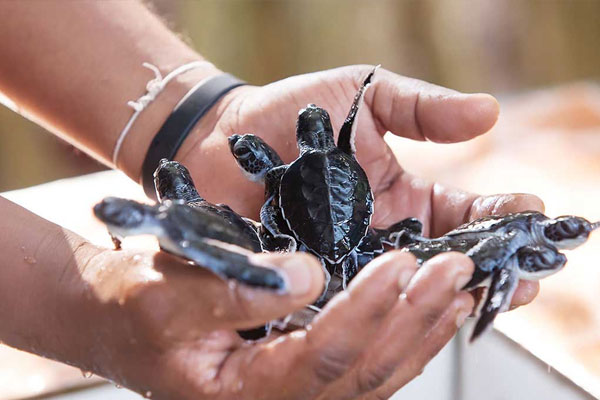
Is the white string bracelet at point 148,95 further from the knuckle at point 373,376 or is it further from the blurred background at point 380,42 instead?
the blurred background at point 380,42

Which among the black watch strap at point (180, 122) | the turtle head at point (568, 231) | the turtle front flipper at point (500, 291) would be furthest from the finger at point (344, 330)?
the black watch strap at point (180, 122)

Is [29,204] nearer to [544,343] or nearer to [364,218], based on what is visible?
[364,218]

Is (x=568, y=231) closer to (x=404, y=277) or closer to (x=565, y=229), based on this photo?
(x=565, y=229)

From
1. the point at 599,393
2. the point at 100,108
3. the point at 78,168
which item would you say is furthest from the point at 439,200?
the point at 78,168

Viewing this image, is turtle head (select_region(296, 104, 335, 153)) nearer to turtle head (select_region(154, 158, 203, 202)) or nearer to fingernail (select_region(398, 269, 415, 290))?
turtle head (select_region(154, 158, 203, 202))

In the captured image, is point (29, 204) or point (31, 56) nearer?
point (31, 56)

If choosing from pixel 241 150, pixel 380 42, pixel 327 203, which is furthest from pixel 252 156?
pixel 380 42
